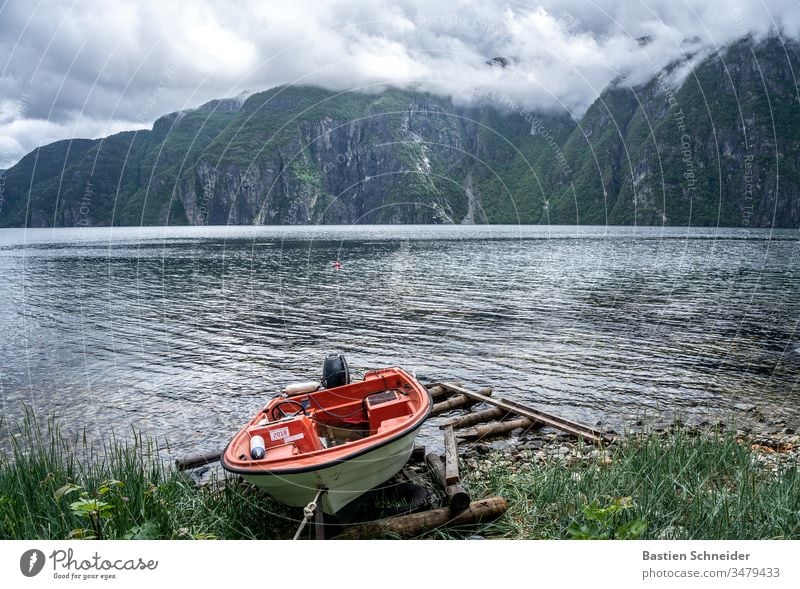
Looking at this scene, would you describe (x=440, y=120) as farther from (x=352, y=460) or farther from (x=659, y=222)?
(x=659, y=222)

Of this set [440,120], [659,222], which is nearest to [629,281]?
[440,120]

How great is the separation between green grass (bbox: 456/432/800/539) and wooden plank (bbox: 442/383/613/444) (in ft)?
6.29

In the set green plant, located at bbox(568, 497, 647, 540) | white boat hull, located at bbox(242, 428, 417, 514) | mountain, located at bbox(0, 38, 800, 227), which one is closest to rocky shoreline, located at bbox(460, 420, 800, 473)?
white boat hull, located at bbox(242, 428, 417, 514)

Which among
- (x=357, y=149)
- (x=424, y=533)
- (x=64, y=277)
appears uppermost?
(x=357, y=149)

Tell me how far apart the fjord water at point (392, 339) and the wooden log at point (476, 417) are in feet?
6.28

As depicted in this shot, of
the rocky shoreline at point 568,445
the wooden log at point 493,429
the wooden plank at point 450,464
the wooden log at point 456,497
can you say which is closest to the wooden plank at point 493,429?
the wooden log at point 493,429

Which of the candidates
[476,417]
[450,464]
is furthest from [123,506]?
[476,417]

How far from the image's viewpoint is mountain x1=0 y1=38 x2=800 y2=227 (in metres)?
38.4

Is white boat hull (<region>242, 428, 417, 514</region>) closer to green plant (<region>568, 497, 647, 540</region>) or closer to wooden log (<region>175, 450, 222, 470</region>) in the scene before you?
green plant (<region>568, 497, 647, 540</region>)

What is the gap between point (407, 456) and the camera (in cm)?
749

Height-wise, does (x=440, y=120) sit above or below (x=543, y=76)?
above

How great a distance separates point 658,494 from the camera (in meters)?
5.62

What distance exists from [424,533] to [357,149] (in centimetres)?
6122

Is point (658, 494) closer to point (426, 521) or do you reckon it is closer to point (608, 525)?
point (608, 525)
